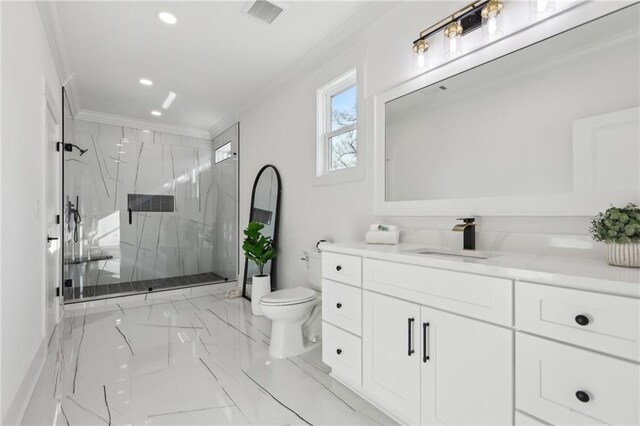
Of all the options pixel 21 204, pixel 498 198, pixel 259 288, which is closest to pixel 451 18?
pixel 498 198

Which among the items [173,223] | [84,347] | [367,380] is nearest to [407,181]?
[367,380]

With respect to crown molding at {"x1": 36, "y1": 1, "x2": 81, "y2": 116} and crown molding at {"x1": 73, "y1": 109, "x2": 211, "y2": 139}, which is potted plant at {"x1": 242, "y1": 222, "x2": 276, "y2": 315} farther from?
crown molding at {"x1": 73, "y1": 109, "x2": 211, "y2": 139}

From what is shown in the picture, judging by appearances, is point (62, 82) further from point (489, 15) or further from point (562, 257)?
point (562, 257)

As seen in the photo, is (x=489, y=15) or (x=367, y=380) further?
(x=367, y=380)

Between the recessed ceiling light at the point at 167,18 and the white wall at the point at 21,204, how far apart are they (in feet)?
2.49

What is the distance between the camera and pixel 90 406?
1795mm

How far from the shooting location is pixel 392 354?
1585 millimetres

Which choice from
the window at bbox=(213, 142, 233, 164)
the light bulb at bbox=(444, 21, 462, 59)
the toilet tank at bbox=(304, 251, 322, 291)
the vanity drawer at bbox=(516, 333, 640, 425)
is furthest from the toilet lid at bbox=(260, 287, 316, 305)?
the window at bbox=(213, 142, 233, 164)

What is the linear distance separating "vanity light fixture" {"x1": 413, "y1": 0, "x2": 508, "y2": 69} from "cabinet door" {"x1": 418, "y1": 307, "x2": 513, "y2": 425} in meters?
1.47

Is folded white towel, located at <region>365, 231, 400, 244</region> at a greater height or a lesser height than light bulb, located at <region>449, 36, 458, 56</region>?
lesser

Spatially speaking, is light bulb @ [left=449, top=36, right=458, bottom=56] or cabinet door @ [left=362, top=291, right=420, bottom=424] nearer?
cabinet door @ [left=362, top=291, right=420, bottom=424]

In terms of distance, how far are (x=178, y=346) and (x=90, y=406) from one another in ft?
2.72

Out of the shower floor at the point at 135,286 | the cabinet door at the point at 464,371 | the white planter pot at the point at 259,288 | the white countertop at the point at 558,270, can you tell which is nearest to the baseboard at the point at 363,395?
the cabinet door at the point at 464,371

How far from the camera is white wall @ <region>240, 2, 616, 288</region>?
1.55m
